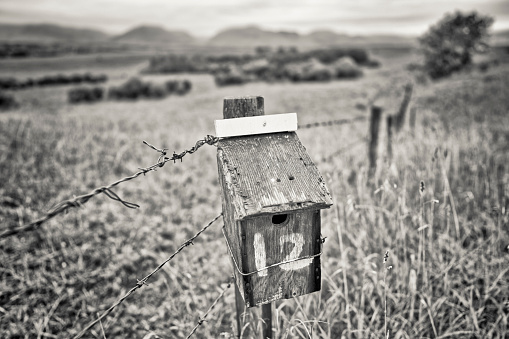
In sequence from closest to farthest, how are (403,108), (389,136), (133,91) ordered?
(389,136) < (403,108) < (133,91)

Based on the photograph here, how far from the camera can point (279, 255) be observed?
1.25m

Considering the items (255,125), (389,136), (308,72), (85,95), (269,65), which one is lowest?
(389,136)

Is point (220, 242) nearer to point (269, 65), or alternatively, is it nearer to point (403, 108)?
point (403, 108)

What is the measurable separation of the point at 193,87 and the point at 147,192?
14704 mm

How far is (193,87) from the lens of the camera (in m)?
18.1

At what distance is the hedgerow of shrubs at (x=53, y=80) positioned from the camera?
1230 centimetres

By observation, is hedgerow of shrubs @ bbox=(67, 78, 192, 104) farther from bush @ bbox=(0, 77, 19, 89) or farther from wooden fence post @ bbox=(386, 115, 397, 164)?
wooden fence post @ bbox=(386, 115, 397, 164)

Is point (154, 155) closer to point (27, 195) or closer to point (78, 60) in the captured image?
point (27, 195)

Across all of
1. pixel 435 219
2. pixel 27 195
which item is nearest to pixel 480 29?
pixel 435 219

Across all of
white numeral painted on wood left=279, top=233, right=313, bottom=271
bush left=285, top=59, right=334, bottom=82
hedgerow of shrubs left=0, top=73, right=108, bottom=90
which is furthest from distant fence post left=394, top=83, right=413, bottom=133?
bush left=285, top=59, right=334, bottom=82

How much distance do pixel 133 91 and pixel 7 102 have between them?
6.00m

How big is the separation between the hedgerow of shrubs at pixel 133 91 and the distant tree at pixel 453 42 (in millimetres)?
20593

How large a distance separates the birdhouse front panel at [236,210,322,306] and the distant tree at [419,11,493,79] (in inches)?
1173

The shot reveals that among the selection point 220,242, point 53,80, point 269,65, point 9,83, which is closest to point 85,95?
point 53,80
